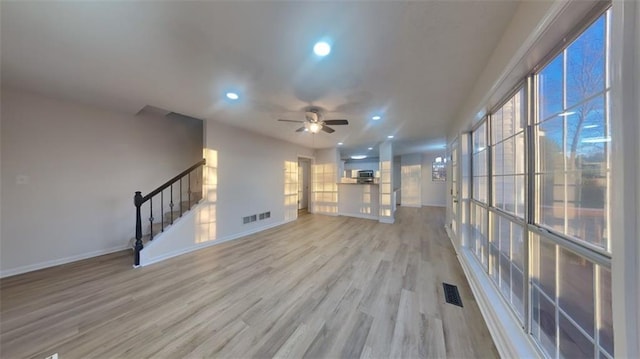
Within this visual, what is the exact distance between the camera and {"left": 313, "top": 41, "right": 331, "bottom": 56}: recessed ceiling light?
5.72 ft

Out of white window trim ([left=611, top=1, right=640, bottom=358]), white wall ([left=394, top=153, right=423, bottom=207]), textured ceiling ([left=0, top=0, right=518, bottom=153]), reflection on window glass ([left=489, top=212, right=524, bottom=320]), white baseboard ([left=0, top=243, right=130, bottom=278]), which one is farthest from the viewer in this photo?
white wall ([left=394, top=153, right=423, bottom=207])

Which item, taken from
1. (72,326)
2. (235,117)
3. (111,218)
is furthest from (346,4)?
(111,218)

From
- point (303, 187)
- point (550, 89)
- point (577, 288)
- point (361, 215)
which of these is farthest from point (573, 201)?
point (303, 187)

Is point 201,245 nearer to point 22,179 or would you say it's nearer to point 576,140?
point 22,179

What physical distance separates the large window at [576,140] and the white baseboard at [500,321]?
83 centimetres

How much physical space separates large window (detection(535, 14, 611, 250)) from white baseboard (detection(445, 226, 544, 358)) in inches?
32.6

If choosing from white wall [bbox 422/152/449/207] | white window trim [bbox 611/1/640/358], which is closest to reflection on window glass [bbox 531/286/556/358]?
white window trim [bbox 611/1/640/358]

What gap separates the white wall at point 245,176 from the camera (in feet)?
13.8

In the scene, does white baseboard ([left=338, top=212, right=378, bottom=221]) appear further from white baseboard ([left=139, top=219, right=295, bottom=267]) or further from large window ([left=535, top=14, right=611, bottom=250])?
large window ([left=535, top=14, right=611, bottom=250])

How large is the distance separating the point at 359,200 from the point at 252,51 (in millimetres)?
5787

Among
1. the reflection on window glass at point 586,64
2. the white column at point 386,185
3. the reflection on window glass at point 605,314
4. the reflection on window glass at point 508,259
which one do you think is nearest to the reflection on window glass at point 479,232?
the reflection on window glass at point 508,259

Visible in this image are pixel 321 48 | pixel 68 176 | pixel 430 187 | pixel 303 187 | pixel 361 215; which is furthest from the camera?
pixel 430 187

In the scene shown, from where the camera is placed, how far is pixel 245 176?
478cm

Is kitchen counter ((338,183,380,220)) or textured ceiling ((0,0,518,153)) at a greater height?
textured ceiling ((0,0,518,153))
